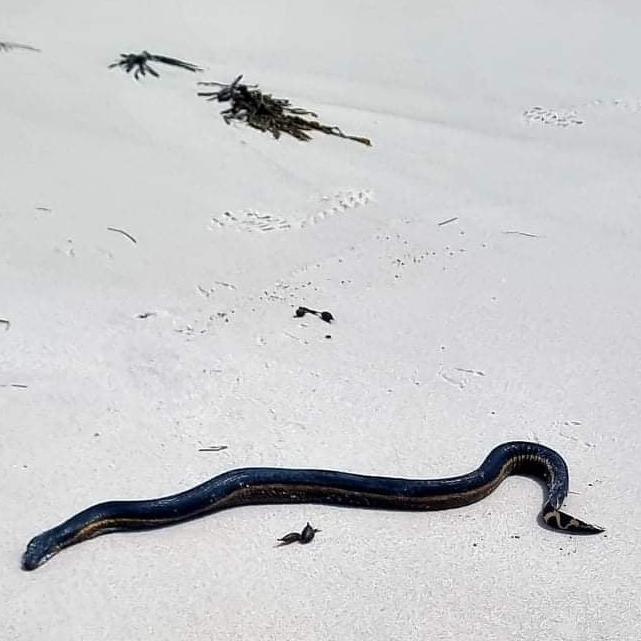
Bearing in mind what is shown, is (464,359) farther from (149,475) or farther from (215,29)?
(215,29)

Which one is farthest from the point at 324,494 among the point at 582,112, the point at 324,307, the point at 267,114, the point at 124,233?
the point at 582,112

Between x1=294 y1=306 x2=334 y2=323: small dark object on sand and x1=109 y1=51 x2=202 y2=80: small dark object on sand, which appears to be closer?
x1=294 y1=306 x2=334 y2=323: small dark object on sand

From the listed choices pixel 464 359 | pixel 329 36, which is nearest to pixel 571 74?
A: pixel 329 36

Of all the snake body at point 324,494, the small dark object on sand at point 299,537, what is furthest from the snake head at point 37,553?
the small dark object on sand at point 299,537

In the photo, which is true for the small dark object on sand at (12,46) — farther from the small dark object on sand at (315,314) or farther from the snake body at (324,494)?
the snake body at (324,494)

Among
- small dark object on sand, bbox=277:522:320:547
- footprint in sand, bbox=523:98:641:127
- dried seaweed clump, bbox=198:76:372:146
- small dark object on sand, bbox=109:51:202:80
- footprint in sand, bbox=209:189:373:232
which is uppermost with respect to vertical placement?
footprint in sand, bbox=523:98:641:127

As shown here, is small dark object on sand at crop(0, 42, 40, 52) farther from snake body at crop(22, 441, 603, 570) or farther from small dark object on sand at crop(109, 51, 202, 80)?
snake body at crop(22, 441, 603, 570)

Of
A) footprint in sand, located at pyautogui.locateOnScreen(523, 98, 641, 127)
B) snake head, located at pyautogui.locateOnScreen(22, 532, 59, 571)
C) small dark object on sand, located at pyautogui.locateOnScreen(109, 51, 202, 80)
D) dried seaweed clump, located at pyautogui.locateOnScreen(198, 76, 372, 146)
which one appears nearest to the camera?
snake head, located at pyautogui.locateOnScreen(22, 532, 59, 571)

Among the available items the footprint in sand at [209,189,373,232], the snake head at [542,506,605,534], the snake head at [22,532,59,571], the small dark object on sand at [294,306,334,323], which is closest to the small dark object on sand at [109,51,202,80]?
the footprint in sand at [209,189,373,232]
